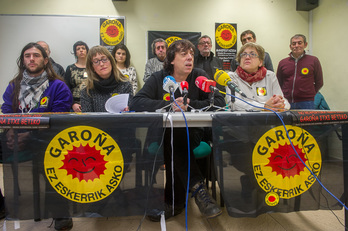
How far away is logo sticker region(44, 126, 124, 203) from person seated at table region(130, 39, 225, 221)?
28 cm

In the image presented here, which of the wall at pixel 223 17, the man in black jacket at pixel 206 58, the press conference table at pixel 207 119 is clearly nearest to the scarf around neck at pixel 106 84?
the press conference table at pixel 207 119

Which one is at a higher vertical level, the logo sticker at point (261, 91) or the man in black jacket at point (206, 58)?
the man in black jacket at point (206, 58)

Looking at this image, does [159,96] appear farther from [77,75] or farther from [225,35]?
[225,35]

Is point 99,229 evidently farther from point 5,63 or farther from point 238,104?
point 5,63

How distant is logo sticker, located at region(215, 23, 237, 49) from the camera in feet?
12.4

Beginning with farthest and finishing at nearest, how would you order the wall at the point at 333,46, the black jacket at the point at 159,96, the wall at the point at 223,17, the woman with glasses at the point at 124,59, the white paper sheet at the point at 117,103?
the wall at the point at 223,17 < the wall at the point at 333,46 < the woman with glasses at the point at 124,59 < the black jacket at the point at 159,96 < the white paper sheet at the point at 117,103

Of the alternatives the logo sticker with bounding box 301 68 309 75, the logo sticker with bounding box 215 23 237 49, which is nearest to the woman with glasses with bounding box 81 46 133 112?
the logo sticker with bounding box 301 68 309 75

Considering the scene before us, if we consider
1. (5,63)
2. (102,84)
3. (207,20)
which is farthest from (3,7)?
(207,20)

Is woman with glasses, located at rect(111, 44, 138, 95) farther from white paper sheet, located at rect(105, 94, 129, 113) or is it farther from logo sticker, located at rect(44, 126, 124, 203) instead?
logo sticker, located at rect(44, 126, 124, 203)

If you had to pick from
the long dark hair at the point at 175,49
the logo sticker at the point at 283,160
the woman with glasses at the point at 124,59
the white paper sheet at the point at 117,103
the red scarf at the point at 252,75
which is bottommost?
the logo sticker at the point at 283,160

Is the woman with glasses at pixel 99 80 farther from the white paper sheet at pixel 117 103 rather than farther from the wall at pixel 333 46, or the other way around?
the wall at pixel 333 46

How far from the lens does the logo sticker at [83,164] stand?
41.6 inches

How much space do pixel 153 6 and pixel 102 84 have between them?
237 cm

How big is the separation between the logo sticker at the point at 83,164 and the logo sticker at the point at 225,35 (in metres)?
3.21
